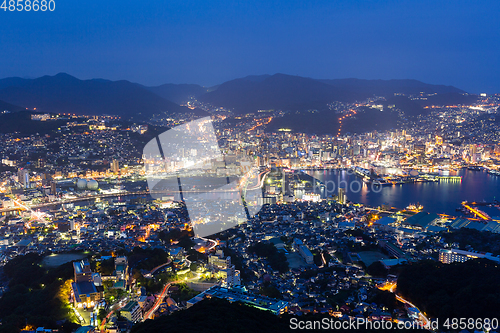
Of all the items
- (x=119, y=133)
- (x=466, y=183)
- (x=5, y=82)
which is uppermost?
(x=5, y=82)

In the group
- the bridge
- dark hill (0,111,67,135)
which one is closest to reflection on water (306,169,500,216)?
the bridge

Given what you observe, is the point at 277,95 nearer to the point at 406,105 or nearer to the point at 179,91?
the point at 179,91

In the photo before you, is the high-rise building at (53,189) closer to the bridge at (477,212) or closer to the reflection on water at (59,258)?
the reflection on water at (59,258)

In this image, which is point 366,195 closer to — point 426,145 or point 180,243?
point 180,243

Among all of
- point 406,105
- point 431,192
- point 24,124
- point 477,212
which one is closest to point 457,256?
point 477,212

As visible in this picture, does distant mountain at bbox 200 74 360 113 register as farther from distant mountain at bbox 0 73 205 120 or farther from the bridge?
the bridge

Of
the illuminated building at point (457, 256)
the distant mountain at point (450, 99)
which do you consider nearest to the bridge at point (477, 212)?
the illuminated building at point (457, 256)

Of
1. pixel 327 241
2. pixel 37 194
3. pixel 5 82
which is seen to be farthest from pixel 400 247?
pixel 5 82
